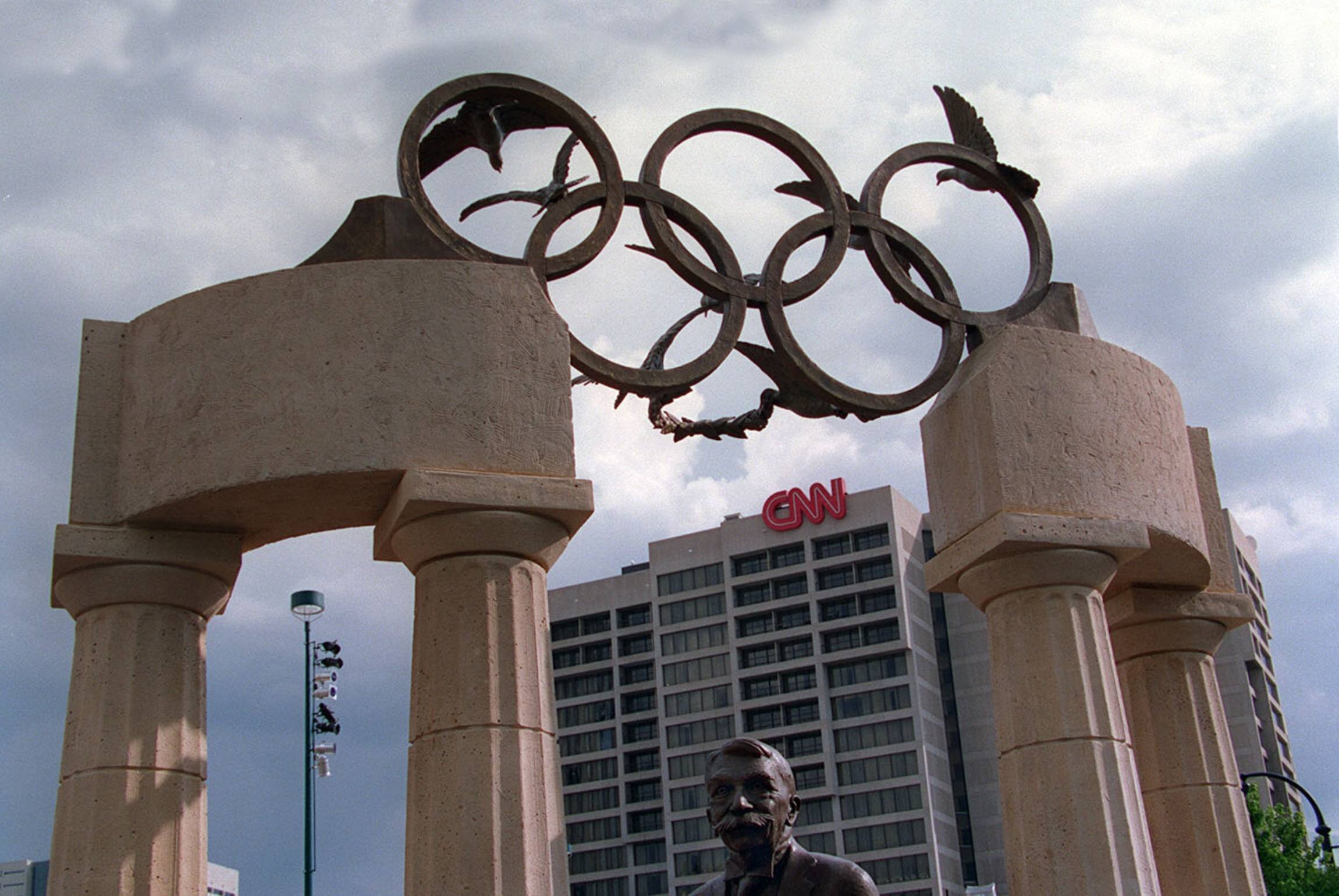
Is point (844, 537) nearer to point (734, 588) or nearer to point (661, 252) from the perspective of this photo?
point (734, 588)

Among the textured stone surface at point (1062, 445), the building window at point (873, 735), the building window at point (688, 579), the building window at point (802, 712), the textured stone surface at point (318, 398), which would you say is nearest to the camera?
the textured stone surface at point (318, 398)

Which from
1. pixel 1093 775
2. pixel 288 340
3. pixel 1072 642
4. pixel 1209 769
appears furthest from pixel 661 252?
pixel 1209 769

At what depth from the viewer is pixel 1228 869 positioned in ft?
46.5

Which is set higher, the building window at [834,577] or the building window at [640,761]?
the building window at [834,577]

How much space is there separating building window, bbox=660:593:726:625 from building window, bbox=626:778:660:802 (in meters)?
10.2

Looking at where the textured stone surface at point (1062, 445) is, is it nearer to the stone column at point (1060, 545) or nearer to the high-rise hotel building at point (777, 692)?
the stone column at point (1060, 545)

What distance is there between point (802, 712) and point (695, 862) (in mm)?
11162

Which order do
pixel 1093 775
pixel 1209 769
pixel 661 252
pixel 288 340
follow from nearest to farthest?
pixel 288 340 → pixel 1093 775 → pixel 661 252 → pixel 1209 769

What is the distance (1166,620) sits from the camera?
14.9m

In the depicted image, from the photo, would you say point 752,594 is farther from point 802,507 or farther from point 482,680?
point 482,680

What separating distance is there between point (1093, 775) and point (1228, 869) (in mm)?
2935

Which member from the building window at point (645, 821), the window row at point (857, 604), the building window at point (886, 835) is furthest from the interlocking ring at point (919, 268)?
the building window at point (645, 821)

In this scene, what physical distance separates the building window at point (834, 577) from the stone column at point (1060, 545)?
278 ft

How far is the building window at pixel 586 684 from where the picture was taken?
105 metres
